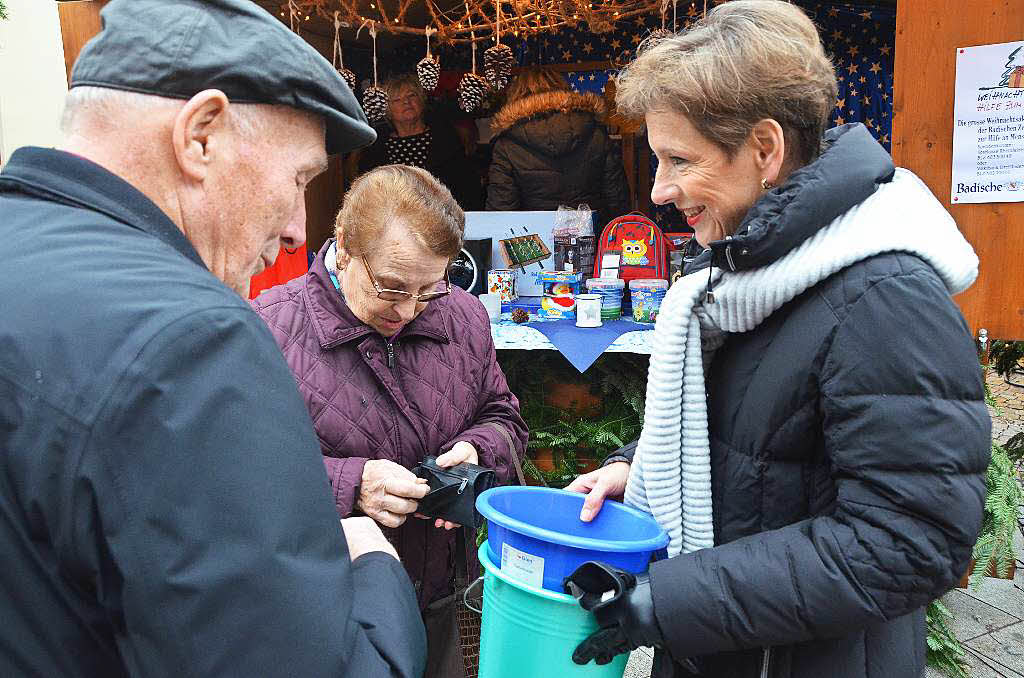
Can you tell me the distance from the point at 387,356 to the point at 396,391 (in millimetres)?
95

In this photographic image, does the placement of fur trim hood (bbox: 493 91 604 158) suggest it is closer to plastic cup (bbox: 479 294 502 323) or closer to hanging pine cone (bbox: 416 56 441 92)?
hanging pine cone (bbox: 416 56 441 92)

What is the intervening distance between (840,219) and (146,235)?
105cm

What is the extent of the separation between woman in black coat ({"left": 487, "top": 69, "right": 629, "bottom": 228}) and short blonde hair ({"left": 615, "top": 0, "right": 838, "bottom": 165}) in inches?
159

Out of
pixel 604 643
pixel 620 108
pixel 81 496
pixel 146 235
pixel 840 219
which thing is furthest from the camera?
pixel 620 108

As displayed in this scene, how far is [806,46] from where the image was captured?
1.33 m

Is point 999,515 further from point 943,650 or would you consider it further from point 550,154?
point 550,154

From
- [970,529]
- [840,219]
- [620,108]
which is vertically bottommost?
[970,529]

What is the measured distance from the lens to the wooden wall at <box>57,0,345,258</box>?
4102 millimetres

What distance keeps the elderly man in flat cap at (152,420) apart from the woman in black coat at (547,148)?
15.2 ft

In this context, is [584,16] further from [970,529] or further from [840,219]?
[970,529]

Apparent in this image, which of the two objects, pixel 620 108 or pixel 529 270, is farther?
pixel 529 270

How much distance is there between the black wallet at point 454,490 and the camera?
1.81m

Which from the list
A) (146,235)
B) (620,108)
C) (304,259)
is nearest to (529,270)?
(304,259)

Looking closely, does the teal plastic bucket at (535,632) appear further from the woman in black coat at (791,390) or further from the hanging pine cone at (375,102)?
the hanging pine cone at (375,102)
